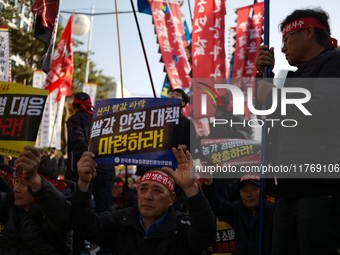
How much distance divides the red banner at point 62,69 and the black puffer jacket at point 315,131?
8995mm

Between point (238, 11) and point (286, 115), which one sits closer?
point (286, 115)

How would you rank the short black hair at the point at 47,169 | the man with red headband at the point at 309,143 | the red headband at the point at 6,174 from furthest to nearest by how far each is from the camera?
the red headband at the point at 6,174, the short black hair at the point at 47,169, the man with red headband at the point at 309,143

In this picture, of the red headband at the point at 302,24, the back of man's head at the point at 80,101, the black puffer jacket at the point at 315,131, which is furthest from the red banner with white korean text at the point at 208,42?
the black puffer jacket at the point at 315,131

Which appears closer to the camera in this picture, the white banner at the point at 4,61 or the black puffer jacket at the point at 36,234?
the black puffer jacket at the point at 36,234

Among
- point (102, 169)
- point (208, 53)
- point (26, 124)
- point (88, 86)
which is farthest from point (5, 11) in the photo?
point (26, 124)

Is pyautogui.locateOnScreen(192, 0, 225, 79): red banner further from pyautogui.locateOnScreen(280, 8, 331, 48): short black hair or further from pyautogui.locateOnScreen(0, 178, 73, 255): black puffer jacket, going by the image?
pyautogui.locateOnScreen(0, 178, 73, 255): black puffer jacket

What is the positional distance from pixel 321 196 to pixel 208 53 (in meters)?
7.08

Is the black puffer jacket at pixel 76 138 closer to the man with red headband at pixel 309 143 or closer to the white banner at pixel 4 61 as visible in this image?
the white banner at pixel 4 61

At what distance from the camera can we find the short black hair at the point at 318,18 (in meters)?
2.37

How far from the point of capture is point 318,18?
2.40 m

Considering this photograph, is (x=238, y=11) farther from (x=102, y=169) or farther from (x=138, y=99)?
(x=138, y=99)

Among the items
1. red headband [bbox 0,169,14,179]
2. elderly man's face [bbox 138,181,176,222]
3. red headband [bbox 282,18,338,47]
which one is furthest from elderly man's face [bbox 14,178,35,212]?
red headband [bbox 282,18,338,47]

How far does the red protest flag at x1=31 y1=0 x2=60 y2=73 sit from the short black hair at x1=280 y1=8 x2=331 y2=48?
443cm

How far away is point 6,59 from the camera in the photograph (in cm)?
658
